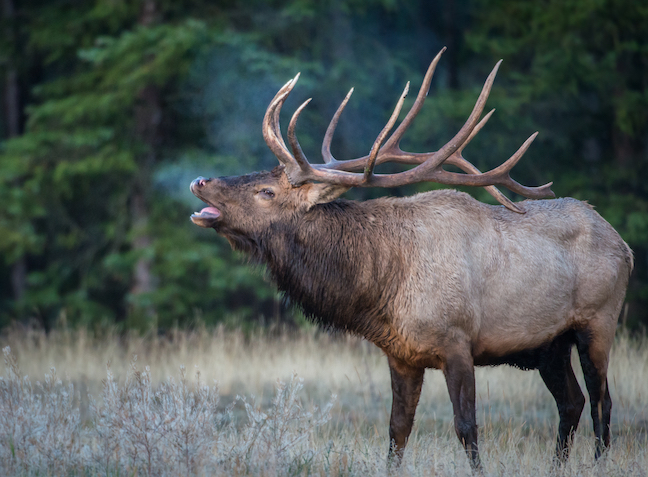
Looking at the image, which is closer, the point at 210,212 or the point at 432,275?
the point at 432,275

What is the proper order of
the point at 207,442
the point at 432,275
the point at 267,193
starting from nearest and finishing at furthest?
the point at 207,442
the point at 432,275
the point at 267,193

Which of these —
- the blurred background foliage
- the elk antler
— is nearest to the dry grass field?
the elk antler

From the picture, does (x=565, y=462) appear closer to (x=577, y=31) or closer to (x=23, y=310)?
(x=577, y=31)

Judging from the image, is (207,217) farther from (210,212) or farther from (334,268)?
(334,268)

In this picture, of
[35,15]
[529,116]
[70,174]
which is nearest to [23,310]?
[70,174]

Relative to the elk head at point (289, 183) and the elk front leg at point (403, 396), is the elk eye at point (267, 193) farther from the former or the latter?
the elk front leg at point (403, 396)

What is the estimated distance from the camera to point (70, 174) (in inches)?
482

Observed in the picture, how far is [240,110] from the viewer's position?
38.7 feet

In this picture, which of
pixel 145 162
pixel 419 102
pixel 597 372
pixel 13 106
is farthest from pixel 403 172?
pixel 13 106

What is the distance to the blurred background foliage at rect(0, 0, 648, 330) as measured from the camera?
11.2 m

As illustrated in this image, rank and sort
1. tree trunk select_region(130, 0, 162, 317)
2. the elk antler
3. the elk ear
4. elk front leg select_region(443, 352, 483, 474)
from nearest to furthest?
elk front leg select_region(443, 352, 483, 474) → the elk antler → the elk ear → tree trunk select_region(130, 0, 162, 317)

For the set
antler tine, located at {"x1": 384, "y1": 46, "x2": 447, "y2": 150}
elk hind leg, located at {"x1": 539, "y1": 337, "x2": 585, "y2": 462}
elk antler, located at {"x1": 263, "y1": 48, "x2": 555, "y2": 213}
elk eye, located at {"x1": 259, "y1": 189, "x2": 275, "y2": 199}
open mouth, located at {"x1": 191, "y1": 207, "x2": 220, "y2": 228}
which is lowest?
elk hind leg, located at {"x1": 539, "y1": 337, "x2": 585, "y2": 462}

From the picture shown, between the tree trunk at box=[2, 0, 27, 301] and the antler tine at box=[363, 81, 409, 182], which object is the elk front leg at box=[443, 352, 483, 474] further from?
the tree trunk at box=[2, 0, 27, 301]

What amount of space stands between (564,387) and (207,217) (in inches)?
→ 115
